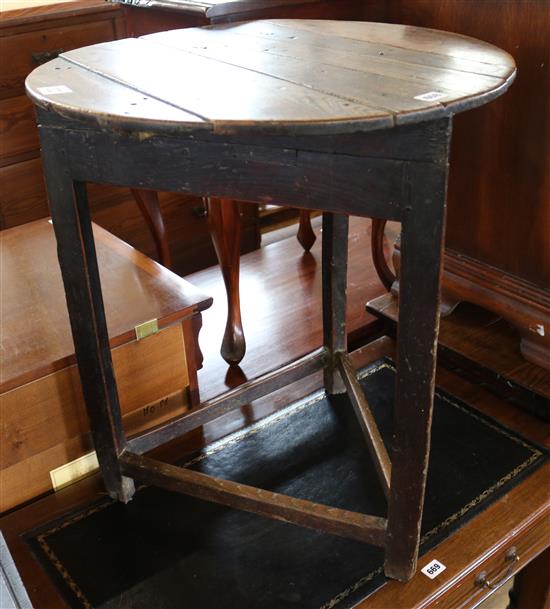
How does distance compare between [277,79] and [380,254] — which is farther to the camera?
[380,254]

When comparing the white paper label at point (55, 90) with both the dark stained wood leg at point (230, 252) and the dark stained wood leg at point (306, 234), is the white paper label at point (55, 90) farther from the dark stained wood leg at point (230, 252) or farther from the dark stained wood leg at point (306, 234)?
the dark stained wood leg at point (306, 234)

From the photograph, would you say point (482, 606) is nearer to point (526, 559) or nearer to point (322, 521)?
point (526, 559)

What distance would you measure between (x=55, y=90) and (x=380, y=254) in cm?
97

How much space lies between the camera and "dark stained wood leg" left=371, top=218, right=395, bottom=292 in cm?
168

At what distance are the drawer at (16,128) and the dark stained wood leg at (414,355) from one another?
1188 millimetres

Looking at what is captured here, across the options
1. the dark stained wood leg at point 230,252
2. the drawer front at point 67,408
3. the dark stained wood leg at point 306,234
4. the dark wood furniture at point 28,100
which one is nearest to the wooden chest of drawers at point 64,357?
the drawer front at point 67,408

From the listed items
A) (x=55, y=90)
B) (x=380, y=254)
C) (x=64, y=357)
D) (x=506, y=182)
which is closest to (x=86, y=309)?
(x=64, y=357)

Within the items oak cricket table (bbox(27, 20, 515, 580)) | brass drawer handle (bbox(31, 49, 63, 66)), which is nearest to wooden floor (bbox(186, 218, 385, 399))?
oak cricket table (bbox(27, 20, 515, 580))

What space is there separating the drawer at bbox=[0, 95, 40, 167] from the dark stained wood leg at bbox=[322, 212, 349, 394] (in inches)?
32.3

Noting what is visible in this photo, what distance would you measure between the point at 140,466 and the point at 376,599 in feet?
1.21

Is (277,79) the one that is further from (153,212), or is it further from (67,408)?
(153,212)

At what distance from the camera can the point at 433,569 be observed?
1.03 metres

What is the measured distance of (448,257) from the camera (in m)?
1.43

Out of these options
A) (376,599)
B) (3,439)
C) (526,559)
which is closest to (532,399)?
(526,559)
